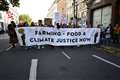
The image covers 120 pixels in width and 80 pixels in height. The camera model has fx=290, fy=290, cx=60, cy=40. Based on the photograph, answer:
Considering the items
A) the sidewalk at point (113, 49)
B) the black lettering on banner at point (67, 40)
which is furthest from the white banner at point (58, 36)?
the sidewalk at point (113, 49)

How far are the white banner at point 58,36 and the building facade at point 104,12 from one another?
33.3 ft

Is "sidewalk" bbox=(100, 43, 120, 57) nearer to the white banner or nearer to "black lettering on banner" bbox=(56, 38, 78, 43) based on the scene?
the white banner

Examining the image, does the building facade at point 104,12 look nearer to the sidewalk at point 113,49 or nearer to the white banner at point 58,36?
the white banner at point 58,36

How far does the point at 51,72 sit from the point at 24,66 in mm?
1928

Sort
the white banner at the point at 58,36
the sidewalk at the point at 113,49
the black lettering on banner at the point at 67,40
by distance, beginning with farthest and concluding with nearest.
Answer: the black lettering on banner at the point at 67,40, the white banner at the point at 58,36, the sidewalk at the point at 113,49

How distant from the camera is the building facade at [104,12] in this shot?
32.0 metres

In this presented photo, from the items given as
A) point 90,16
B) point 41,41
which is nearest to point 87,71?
point 41,41

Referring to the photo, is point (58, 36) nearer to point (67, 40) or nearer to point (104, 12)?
point (67, 40)

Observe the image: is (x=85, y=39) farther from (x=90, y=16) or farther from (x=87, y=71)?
(x=90, y=16)


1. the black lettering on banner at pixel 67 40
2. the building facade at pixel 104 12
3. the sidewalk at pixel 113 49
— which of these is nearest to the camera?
the sidewalk at pixel 113 49

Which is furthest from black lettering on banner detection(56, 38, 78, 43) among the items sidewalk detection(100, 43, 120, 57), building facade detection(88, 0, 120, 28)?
building facade detection(88, 0, 120, 28)

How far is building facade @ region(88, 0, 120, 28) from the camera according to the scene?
105 ft

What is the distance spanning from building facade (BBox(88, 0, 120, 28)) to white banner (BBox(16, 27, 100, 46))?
10.2 metres

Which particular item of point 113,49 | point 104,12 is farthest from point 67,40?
point 104,12
